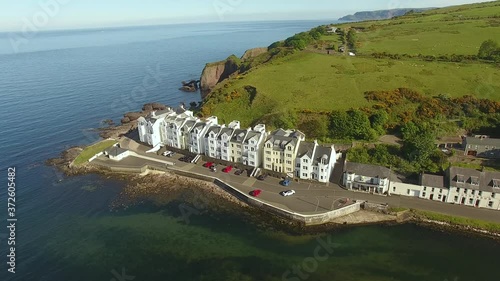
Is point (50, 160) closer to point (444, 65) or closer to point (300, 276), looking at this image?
point (300, 276)

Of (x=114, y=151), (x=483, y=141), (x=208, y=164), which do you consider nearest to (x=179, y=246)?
(x=208, y=164)

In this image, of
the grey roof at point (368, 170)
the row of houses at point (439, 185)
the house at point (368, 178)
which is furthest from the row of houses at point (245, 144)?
the row of houses at point (439, 185)

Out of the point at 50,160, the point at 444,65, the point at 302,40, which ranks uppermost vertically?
the point at 302,40

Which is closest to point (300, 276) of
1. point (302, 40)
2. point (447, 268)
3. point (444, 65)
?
point (447, 268)

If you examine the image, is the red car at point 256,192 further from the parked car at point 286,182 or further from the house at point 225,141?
the house at point 225,141

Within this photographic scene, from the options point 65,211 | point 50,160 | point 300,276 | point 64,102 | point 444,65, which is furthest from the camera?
point 64,102

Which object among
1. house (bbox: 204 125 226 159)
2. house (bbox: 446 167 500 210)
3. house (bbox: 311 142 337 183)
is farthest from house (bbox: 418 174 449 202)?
house (bbox: 204 125 226 159)

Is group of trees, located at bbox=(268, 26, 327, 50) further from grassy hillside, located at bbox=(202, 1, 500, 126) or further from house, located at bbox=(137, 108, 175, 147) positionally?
house, located at bbox=(137, 108, 175, 147)

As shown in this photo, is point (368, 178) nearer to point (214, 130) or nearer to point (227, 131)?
point (227, 131)
